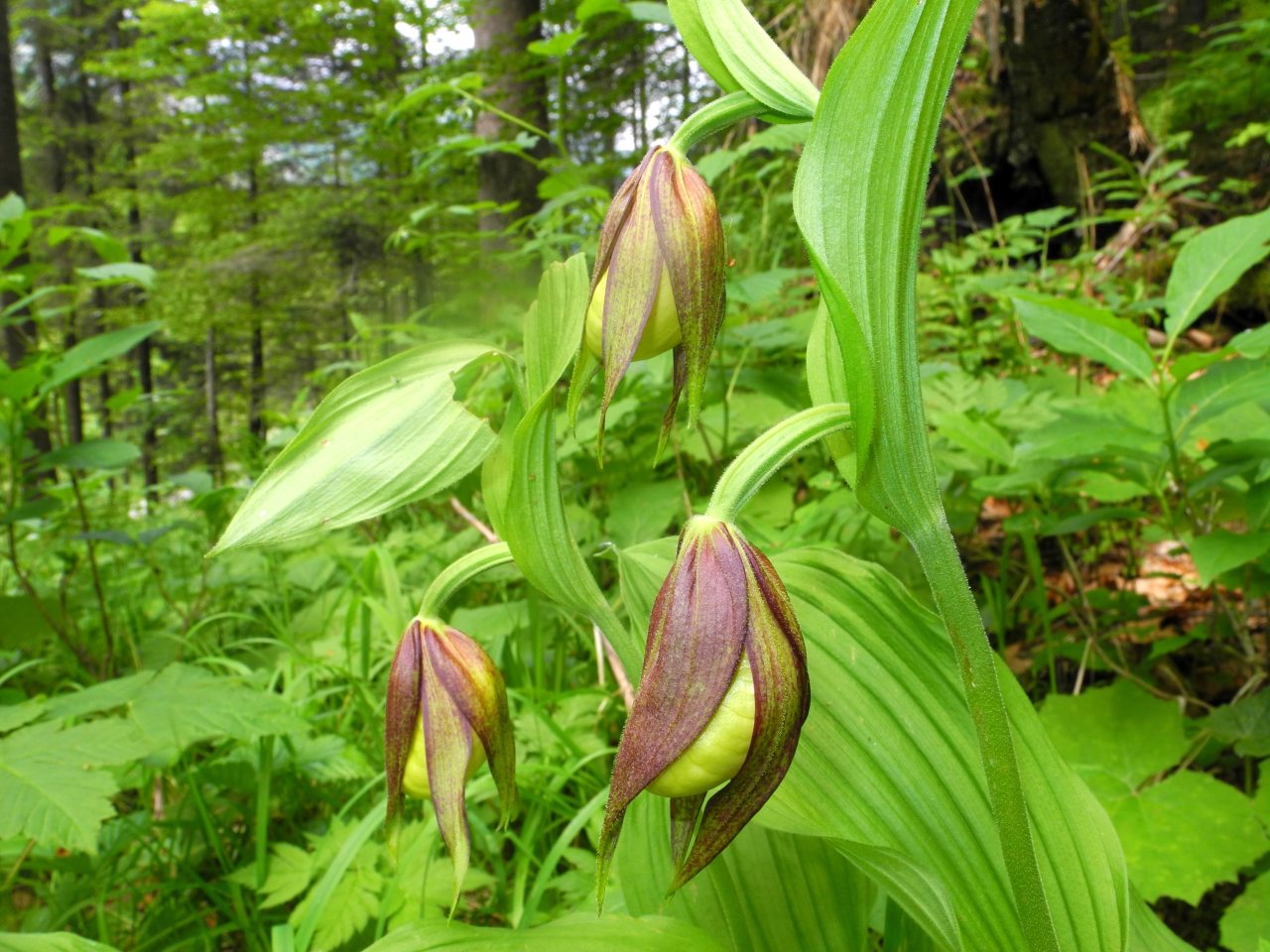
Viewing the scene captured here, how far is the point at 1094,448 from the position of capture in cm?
104

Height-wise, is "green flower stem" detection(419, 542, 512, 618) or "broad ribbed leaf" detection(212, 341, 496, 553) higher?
"broad ribbed leaf" detection(212, 341, 496, 553)

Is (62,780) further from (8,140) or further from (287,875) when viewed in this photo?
(8,140)

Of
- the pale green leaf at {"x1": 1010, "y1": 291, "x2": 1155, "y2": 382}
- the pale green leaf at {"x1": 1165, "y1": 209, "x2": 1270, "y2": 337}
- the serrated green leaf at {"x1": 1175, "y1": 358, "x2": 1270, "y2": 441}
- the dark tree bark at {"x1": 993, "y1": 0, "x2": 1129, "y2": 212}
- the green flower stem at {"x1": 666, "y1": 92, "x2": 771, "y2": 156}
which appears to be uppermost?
the dark tree bark at {"x1": 993, "y1": 0, "x2": 1129, "y2": 212}

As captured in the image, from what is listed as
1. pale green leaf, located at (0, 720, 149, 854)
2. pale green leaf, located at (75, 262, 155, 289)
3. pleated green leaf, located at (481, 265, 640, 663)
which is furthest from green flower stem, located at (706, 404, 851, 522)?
pale green leaf, located at (75, 262, 155, 289)

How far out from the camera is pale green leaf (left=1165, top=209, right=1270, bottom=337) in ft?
3.37

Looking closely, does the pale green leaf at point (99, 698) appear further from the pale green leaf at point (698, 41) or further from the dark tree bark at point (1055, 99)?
the dark tree bark at point (1055, 99)

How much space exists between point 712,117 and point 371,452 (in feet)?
1.06

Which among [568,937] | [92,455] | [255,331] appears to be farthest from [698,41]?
[255,331]

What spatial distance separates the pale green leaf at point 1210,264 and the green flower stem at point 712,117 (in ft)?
2.55

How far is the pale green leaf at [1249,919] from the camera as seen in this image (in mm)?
775

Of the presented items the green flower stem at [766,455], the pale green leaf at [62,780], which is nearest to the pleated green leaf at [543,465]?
the green flower stem at [766,455]

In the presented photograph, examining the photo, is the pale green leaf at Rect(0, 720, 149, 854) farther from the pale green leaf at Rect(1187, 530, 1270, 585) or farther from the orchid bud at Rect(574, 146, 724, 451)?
the pale green leaf at Rect(1187, 530, 1270, 585)

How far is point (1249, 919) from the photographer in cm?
80

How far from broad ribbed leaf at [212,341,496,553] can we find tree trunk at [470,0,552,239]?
10.00ft
